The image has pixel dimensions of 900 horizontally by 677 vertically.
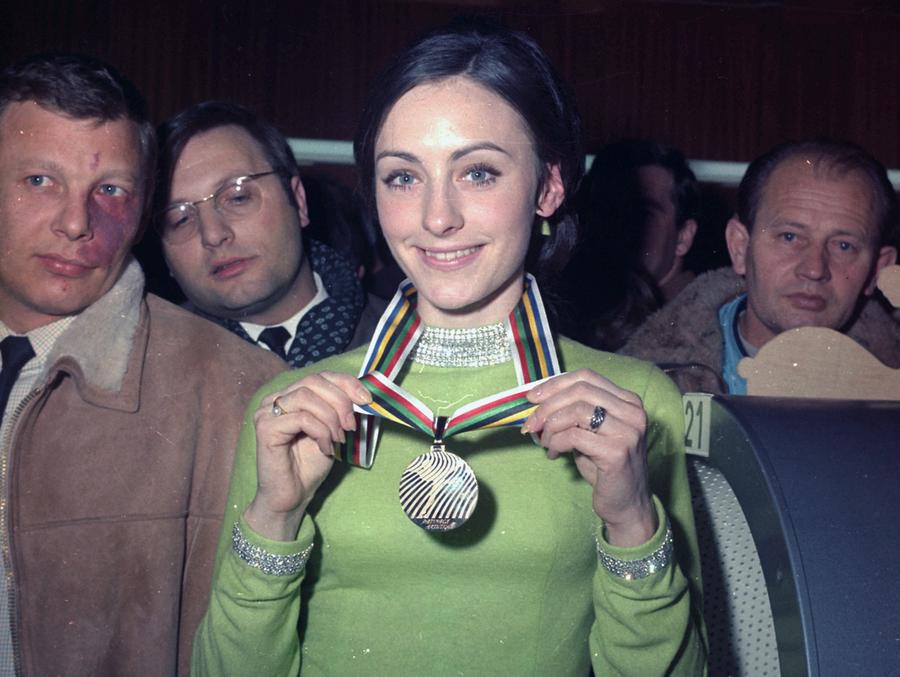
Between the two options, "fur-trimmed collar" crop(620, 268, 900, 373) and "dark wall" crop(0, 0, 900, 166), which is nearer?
"fur-trimmed collar" crop(620, 268, 900, 373)

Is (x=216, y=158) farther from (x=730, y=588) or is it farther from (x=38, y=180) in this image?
(x=730, y=588)

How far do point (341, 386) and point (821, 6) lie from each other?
1.78 metres

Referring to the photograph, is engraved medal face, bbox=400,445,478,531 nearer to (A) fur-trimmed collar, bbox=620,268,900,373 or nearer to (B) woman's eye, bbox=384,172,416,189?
(B) woman's eye, bbox=384,172,416,189

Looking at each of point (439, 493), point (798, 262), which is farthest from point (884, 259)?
point (439, 493)

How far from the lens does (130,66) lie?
215 centimetres

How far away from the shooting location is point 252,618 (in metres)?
1.15

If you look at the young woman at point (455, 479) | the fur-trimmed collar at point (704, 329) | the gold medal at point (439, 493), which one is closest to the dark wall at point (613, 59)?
the fur-trimmed collar at point (704, 329)

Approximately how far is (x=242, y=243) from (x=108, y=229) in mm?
353

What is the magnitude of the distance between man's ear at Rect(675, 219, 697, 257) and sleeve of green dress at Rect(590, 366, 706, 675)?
1.17m

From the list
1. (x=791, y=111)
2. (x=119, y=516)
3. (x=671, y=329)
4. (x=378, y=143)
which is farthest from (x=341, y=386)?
(x=791, y=111)

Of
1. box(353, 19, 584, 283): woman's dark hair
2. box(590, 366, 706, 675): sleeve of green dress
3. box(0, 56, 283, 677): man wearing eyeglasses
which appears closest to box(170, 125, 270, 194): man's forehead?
box(0, 56, 283, 677): man wearing eyeglasses

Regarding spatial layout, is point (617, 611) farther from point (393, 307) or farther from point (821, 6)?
point (821, 6)

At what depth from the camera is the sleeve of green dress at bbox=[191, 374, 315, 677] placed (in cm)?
114

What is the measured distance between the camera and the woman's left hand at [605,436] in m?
1.03
